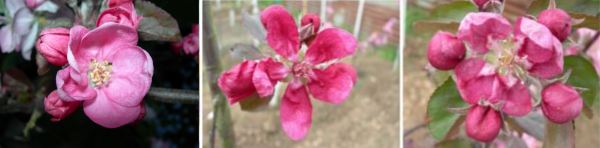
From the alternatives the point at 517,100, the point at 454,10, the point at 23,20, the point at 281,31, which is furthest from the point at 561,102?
the point at 23,20

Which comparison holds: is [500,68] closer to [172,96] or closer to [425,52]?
[425,52]

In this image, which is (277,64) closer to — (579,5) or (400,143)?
(400,143)

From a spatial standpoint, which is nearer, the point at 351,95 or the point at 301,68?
the point at 301,68

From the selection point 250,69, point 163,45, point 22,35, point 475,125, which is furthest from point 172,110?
point 475,125

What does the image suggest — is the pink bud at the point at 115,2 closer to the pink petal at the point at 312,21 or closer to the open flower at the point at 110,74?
the open flower at the point at 110,74

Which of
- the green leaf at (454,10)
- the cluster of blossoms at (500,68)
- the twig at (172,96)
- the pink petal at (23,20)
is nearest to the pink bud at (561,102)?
the cluster of blossoms at (500,68)

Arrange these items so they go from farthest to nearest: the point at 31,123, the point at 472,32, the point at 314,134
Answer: the point at 31,123, the point at 314,134, the point at 472,32

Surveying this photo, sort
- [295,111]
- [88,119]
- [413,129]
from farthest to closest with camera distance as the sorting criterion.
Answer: [88,119] < [413,129] < [295,111]

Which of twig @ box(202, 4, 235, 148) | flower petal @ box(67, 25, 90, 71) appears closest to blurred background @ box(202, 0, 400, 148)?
twig @ box(202, 4, 235, 148)
